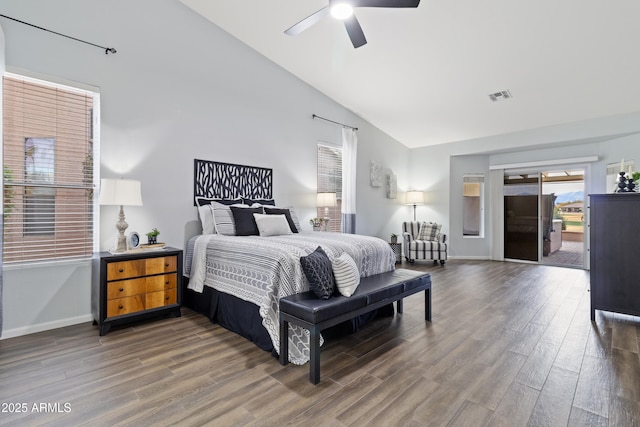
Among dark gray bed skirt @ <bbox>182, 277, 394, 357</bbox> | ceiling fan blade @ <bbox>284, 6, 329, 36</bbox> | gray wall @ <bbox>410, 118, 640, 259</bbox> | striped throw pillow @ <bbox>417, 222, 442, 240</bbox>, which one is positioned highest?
ceiling fan blade @ <bbox>284, 6, 329, 36</bbox>

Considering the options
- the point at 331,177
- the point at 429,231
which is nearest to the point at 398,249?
the point at 429,231

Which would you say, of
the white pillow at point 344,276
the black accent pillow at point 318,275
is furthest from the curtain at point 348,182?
→ the black accent pillow at point 318,275

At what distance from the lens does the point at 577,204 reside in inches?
249

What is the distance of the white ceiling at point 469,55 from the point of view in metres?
3.38

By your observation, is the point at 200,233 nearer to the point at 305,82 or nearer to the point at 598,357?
the point at 305,82

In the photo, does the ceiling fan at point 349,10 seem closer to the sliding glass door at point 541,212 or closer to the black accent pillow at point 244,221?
the black accent pillow at point 244,221

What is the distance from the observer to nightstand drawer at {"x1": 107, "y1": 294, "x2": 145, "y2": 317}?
2879 mm

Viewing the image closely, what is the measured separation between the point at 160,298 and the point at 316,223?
8.81 ft

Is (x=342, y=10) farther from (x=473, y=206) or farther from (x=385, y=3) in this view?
(x=473, y=206)

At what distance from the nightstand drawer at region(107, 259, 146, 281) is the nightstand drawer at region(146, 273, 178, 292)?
0.12 meters

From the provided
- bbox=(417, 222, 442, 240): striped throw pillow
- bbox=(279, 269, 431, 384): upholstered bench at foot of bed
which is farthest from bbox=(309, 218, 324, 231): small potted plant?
bbox=(417, 222, 442, 240): striped throw pillow

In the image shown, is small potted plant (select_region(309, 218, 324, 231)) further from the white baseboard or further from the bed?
the white baseboard

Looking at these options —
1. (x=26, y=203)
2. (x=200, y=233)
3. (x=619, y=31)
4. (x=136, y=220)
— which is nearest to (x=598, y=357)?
(x=619, y=31)

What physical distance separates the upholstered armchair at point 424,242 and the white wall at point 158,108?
249 cm
